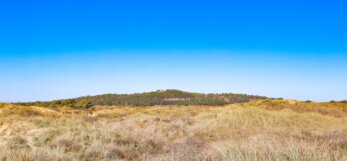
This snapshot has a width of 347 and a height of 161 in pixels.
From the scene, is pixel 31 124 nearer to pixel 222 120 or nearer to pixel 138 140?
pixel 138 140

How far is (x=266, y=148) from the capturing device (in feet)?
13.3

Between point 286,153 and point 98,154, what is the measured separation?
5.86 metres

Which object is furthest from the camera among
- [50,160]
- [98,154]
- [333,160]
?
[98,154]

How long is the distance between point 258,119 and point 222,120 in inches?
97.7

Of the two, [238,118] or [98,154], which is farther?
[238,118]

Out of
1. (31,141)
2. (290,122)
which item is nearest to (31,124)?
(31,141)

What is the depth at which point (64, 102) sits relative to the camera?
1547 inches

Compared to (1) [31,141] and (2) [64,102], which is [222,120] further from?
(2) [64,102]

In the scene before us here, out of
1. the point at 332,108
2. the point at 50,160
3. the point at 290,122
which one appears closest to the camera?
the point at 50,160

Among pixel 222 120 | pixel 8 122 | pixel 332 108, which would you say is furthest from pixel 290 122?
pixel 8 122

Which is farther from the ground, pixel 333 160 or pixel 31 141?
pixel 333 160

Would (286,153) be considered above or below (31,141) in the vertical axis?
above

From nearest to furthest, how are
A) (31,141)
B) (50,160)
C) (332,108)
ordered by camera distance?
(50,160)
(31,141)
(332,108)

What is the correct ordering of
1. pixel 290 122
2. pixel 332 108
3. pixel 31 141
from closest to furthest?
pixel 31 141
pixel 290 122
pixel 332 108
